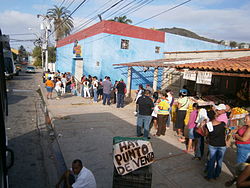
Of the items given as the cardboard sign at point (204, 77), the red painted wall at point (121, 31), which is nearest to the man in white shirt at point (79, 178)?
the cardboard sign at point (204, 77)

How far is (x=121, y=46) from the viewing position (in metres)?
16.5

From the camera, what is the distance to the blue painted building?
51.7 feet

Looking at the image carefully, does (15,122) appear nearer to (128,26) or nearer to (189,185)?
(189,185)

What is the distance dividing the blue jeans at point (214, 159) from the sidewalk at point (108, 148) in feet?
0.62

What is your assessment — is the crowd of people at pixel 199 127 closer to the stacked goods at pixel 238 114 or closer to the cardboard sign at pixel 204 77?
the stacked goods at pixel 238 114

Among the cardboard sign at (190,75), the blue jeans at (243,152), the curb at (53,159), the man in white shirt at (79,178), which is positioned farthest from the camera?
the cardboard sign at (190,75)

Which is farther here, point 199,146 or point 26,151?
point 26,151

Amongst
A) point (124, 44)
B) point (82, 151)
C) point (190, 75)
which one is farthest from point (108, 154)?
point (124, 44)

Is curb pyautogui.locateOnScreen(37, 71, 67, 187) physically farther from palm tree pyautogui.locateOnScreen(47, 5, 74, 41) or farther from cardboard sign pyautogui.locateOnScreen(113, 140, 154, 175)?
palm tree pyautogui.locateOnScreen(47, 5, 74, 41)

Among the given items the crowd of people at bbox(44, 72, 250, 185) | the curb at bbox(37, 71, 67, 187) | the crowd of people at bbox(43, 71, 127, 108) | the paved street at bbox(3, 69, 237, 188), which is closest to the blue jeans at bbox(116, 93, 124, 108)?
the crowd of people at bbox(43, 71, 127, 108)

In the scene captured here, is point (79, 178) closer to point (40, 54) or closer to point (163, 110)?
point (163, 110)

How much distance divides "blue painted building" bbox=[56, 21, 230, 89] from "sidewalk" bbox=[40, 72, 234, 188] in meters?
7.18

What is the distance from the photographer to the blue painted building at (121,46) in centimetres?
1576

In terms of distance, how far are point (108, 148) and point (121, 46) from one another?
1216 centimetres
